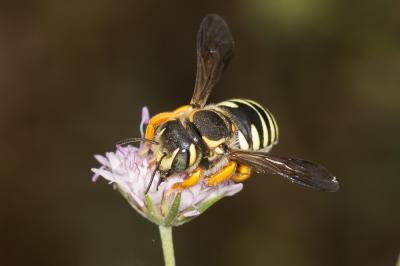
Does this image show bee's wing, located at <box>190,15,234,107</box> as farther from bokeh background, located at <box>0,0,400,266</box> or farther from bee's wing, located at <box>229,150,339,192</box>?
bokeh background, located at <box>0,0,400,266</box>

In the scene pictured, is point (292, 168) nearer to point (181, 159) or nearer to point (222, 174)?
point (222, 174)

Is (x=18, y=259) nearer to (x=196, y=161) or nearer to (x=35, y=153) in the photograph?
(x=35, y=153)

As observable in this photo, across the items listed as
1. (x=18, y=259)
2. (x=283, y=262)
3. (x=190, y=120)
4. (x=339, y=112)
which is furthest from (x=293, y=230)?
(x=190, y=120)

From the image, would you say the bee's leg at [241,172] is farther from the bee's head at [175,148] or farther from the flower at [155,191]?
the bee's head at [175,148]

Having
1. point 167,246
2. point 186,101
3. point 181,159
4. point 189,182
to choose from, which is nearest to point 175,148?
point 181,159

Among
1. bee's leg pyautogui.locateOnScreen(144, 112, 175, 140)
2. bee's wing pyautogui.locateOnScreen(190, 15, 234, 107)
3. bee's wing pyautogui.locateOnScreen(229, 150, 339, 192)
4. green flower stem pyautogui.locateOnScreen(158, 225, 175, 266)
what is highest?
bee's wing pyautogui.locateOnScreen(190, 15, 234, 107)

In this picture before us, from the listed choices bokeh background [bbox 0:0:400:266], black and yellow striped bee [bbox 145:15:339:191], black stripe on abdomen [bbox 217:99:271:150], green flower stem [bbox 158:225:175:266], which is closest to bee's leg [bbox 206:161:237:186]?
black and yellow striped bee [bbox 145:15:339:191]

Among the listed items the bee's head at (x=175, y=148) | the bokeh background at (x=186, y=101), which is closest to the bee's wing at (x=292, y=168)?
the bee's head at (x=175, y=148)
